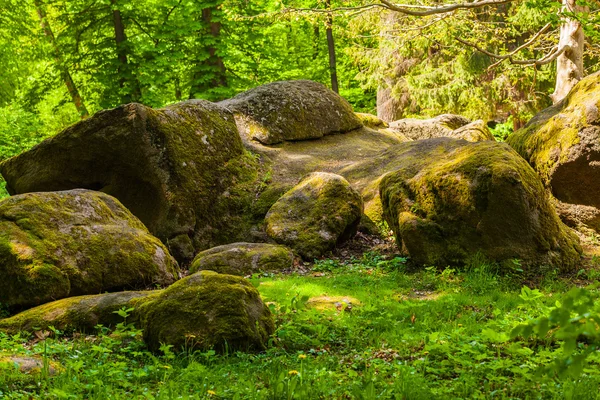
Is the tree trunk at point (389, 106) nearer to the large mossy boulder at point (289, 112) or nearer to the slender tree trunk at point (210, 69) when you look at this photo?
the slender tree trunk at point (210, 69)

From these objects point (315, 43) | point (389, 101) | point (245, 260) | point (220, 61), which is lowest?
point (245, 260)

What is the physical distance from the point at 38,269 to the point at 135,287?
125 cm

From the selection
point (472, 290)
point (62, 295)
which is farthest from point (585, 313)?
point (62, 295)

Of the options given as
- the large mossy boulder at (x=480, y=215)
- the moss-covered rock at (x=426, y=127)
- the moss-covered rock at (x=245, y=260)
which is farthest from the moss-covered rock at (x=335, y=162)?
the large mossy boulder at (x=480, y=215)

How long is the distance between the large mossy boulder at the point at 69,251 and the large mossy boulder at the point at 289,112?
5.53m

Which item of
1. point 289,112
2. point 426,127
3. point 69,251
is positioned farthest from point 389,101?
point 69,251

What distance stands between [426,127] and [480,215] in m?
9.39

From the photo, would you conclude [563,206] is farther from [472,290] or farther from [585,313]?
Answer: [585,313]

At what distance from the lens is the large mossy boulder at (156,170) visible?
1005 cm

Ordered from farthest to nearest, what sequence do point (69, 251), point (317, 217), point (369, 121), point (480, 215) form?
point (369, 121) < point (317, 217) < point (480, 215) < point (69, 251)

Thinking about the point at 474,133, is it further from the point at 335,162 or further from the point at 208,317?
the point at 208,317

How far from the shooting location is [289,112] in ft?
44.0

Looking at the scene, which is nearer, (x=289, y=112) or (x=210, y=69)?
(x=289, y=112)

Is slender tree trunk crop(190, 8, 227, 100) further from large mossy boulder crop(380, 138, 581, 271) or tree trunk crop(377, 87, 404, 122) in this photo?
large mossy boulder crop(380, 138, 581, 271)
